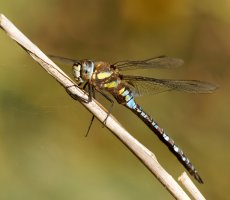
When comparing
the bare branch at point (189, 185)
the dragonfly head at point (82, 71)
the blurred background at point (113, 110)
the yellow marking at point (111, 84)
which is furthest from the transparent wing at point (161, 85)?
the bare branch at point (189, 185)

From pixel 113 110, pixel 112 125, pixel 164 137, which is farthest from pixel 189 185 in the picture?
pixel 113 110

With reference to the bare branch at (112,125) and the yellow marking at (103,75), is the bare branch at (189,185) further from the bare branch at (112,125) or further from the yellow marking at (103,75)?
the yellow marking at (103,75)

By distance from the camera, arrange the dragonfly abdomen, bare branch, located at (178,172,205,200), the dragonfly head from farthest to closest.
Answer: the dragonfly abdomen
the dragonfly head
bare branch, located at (178,172,205,200)

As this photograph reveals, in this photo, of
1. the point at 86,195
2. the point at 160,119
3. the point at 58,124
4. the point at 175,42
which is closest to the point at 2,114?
the point at 58,124

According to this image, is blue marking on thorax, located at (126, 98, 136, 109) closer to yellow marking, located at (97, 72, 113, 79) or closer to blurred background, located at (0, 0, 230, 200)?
yellow marking, located at (97, 72, 113, 79)

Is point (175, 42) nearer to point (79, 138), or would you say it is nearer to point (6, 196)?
point (79, 138)

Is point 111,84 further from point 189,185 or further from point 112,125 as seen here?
point 189,185

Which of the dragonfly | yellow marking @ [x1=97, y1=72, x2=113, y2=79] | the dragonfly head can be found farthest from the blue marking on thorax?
the dragonfly head
